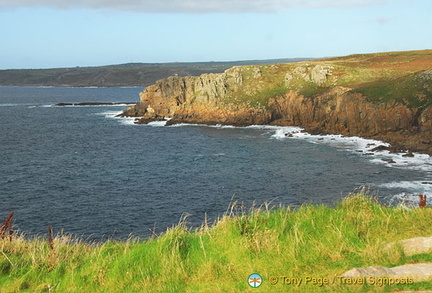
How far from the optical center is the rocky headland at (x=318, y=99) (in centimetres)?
6781

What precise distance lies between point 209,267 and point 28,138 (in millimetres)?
78128

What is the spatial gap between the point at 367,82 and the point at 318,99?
1404 centimetres

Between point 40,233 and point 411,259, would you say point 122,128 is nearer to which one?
point 40,233

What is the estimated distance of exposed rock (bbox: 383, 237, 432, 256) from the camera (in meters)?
Answer: 11.0

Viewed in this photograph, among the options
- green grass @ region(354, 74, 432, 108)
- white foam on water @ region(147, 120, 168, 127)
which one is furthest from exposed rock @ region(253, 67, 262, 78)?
green grass @ region(354, 74, 432, 108)

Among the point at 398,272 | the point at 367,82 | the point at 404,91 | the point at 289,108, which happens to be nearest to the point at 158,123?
the point at 289,108

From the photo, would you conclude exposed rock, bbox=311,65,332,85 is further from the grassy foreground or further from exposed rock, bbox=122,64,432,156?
the grassy foreground

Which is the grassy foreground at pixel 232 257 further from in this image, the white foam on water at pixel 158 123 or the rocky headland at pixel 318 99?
the white foam on water at pixel 158 123

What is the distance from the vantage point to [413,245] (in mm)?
11305

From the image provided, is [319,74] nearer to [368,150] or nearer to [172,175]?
[368,150]

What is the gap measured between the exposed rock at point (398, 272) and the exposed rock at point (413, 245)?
0.89 metres

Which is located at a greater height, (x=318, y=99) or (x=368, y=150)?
(x=318, y=99)

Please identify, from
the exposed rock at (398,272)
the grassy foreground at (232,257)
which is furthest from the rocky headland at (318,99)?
the exposed rock at (398,272)

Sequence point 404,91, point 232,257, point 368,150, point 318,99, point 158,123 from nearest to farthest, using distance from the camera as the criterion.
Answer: point 232,257 < point 368,150 < point 404,91 < point 318,99 < point 158,123
